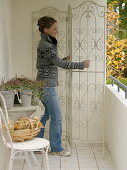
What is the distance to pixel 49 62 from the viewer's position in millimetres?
4629

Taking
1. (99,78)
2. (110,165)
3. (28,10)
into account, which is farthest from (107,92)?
(28,10)

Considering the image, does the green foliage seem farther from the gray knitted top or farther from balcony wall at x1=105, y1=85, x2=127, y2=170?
the gray knitted top

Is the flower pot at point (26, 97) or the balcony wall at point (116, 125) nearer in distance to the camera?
the flower pot at point (26, 97)

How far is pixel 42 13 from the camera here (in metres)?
5.26

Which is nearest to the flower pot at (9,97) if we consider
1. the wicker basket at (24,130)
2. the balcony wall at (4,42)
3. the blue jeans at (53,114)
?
the wicker basket at (24,130)

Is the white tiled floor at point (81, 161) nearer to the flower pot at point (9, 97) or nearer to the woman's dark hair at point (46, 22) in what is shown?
the flower pot at point (9, 97)

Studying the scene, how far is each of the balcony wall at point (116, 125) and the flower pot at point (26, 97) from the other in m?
0.91

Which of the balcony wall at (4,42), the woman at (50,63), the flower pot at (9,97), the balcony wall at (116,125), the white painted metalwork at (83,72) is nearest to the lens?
the flower pot at (9,97)

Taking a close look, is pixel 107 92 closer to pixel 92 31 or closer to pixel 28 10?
pixel 92 31

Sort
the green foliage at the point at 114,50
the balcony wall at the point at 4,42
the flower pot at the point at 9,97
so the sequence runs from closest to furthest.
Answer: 1. the flower pot at the point at 9,97
2. the balcony wall at the point at 4,42
3. the green foliage at the point at 114,50

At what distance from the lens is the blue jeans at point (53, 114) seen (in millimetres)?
4668

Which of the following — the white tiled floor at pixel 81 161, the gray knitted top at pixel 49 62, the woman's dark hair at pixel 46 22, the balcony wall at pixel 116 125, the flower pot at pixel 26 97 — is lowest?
the white tiled floor at pixel 81 161

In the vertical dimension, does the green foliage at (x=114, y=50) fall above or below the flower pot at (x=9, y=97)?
above

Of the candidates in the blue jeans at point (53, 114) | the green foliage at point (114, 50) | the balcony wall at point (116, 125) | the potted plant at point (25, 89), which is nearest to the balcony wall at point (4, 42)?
the potted plant at point (25, 89)
